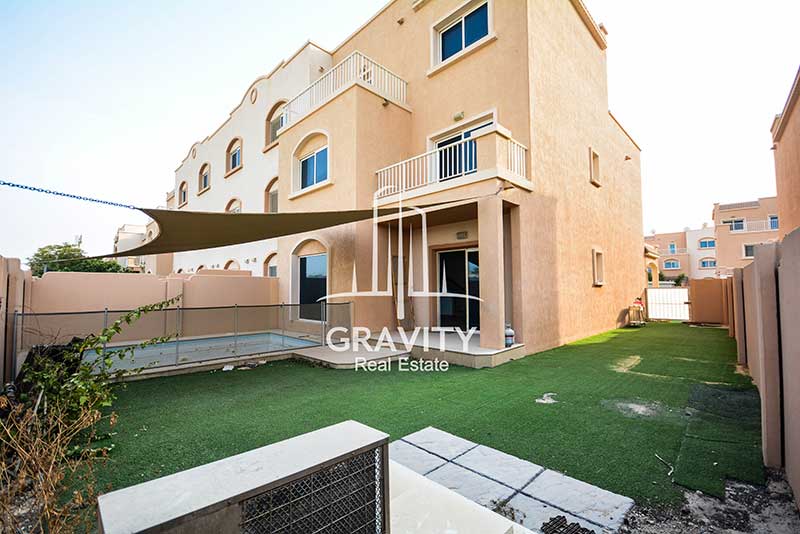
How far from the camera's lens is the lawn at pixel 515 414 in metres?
3.47

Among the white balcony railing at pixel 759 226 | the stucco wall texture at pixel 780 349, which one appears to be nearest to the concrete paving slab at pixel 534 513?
the stucco wall texture at pixel 780 349

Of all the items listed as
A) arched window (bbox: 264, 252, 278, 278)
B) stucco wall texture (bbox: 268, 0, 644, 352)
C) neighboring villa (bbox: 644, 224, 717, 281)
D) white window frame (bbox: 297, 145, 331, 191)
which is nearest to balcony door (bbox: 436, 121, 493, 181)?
stucco wall texture (bbox: 268, 0, 644, 352)

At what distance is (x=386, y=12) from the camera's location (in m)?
13.1

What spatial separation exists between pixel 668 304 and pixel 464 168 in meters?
14.2

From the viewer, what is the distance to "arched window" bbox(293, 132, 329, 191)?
1185cm

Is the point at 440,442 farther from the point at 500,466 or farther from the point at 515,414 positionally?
the point at 515,414

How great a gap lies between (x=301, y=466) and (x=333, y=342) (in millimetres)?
8200

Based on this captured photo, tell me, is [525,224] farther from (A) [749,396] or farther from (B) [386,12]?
(B) [386,12]

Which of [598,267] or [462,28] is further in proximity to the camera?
[598,267]

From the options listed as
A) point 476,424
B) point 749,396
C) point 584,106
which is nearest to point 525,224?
point 749,396

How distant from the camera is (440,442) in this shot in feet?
13.3

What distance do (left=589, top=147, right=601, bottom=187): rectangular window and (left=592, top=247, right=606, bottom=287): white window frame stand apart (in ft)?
7.79

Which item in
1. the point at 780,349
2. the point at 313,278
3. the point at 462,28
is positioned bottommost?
the point at 780,349

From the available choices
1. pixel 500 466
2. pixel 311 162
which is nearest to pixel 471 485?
pixel 500 466
